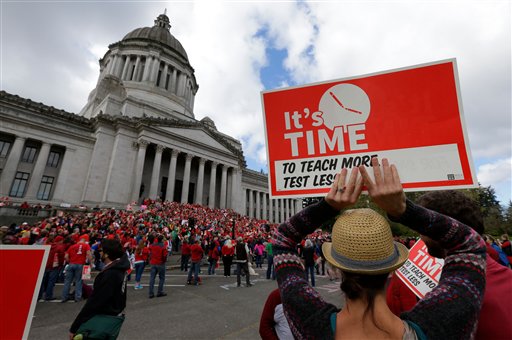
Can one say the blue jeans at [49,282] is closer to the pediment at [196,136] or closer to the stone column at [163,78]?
the pediment at [196,136]

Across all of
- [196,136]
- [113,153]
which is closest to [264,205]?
[196,136]

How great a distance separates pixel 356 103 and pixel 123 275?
3579 mm

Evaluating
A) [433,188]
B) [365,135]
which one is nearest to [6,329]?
[365,135]

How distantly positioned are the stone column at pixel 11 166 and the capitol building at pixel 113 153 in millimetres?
73

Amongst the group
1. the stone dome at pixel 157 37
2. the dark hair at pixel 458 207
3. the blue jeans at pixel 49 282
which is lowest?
the blue jeans at pixel 49 282

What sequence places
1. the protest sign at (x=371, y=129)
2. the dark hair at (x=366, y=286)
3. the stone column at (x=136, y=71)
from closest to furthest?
the dark hair at (x=366, y=286)
the protest sign at (x=371, y=129)
the stone column at (x=136, y=71)

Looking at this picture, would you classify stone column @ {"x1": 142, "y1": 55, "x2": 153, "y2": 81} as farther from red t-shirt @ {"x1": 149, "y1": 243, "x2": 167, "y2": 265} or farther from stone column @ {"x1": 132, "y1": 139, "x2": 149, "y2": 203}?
red t-shirt @ {"x1": 149, "y1": 243, "x2": 167, "y2": 265}

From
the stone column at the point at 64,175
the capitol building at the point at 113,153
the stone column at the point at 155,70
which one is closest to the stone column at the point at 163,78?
the stone column at the point at 155,70

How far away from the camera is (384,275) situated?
1.05 meters

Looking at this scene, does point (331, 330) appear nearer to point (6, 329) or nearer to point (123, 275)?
point (6, 329)

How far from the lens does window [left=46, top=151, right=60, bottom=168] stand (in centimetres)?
2858

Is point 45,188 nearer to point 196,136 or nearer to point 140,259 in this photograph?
point 196,136

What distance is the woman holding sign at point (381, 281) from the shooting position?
935 millimetres

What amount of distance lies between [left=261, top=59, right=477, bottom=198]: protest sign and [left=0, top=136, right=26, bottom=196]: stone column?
34.2m
